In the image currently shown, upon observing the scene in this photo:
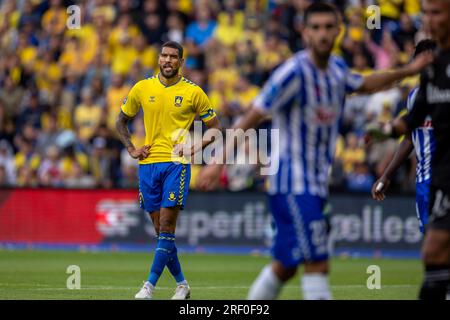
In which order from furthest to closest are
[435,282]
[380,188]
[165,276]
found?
[165,276] → [380,188] → [435,282]

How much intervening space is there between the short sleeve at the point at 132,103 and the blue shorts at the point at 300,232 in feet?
14.6

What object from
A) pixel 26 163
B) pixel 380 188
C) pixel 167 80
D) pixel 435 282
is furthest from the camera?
pixel 26 163

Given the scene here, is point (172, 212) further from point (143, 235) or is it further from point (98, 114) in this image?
point (98, 114)

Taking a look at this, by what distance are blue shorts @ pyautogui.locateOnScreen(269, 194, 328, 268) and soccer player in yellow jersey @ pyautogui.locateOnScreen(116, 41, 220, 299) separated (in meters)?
3.81

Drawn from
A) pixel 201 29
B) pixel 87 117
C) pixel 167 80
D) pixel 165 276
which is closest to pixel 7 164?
pixel 87 117

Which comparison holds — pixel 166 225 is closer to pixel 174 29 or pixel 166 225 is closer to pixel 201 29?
pixel 174 29

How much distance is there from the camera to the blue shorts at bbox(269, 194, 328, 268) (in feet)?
26.5

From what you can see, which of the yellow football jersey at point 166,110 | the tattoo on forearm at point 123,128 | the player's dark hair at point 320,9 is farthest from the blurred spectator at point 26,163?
the player's dark hair at point 320,9

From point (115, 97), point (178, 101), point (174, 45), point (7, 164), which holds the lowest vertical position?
point (7, 164)

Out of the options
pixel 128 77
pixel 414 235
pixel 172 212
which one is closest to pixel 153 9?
pixel 128 77

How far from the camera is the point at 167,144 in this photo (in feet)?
39.6

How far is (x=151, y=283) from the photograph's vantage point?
456 inches

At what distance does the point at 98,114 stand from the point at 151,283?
12.8 meters

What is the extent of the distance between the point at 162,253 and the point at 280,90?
165 inches
